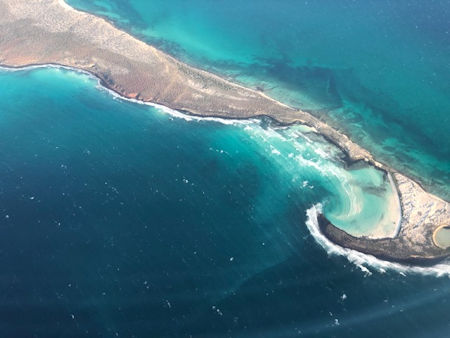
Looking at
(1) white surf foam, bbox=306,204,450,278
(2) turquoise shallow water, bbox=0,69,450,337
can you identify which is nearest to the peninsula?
(1) white surf foam, bbox=306,204,450,278

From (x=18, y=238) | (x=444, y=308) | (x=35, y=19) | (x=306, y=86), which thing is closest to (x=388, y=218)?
(x=444, y=308)

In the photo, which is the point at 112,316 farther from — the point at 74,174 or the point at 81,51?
the point at 81,51

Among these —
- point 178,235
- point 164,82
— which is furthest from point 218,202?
point 164,82

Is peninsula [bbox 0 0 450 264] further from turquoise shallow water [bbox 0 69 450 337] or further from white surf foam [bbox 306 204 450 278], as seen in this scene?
turquoise shallow water [bbox 0 69 450 337]

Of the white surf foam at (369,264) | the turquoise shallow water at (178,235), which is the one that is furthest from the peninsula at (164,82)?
the turquoise shallow water at (178,235)

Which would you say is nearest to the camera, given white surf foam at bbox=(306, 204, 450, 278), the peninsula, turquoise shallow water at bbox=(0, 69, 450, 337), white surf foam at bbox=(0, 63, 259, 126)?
turquoise shallow water at bbox=(0, 69, 450, 337)

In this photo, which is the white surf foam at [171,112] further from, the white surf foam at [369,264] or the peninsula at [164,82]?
the white surf foam at [369,264]
